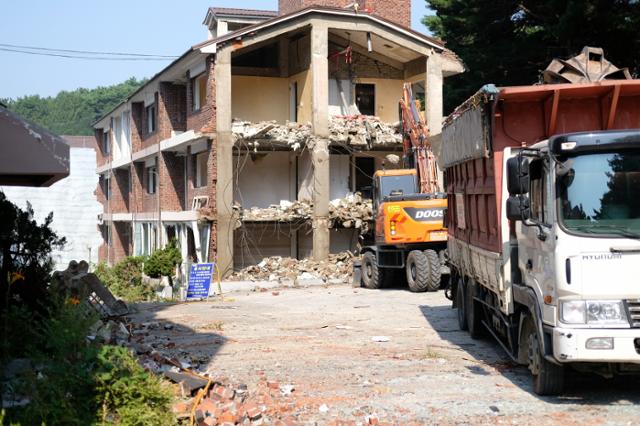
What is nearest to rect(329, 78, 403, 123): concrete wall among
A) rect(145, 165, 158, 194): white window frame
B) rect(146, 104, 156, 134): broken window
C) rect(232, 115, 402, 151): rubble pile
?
rect(232, 115, 402, 151): rubble pile

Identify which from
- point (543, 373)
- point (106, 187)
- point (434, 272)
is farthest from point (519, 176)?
point (106, 187)

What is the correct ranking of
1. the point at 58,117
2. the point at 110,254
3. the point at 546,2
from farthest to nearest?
the point at 58,117
the point at 110,254
the point at 546,2

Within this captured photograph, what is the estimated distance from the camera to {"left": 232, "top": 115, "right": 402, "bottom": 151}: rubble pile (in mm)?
31312

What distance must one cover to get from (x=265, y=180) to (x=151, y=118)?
10141 millimetres

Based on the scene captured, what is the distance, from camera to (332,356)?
500 inches

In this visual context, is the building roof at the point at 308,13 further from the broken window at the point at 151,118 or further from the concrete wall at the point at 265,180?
the broken window at the point at 151,118

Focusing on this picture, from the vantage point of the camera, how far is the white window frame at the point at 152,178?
4233cm

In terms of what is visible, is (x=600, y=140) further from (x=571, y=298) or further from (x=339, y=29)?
(x=339, y=29)

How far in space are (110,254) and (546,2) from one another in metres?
33.1

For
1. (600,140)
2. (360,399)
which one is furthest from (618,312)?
(360,399)

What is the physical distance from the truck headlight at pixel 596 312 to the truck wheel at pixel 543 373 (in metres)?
0.73

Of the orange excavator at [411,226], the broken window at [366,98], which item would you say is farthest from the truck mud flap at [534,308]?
the broken window at [366,98]

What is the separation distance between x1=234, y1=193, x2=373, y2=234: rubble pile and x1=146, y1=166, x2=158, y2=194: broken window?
451 inches

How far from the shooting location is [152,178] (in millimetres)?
43344
